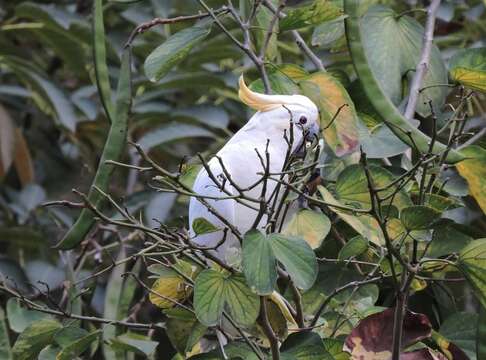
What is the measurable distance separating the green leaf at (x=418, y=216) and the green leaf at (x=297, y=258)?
4.2 inches

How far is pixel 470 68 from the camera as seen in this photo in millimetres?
1432

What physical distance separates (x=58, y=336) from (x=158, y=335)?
0.44 metres

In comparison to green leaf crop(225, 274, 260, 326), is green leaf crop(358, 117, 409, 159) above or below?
below

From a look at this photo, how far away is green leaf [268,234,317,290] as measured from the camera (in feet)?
3.63

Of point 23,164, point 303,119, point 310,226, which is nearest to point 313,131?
point 303,119

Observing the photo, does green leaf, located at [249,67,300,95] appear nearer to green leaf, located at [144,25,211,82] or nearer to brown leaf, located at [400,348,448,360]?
green leaf, located at [144,25,211,82]

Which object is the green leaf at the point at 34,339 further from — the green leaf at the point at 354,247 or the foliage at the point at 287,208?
the green leaf at the point at 354,247

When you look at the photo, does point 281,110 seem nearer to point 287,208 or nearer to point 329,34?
point 287,208

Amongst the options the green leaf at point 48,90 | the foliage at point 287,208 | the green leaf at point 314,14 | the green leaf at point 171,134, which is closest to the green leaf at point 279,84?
the foliage at point 287,208

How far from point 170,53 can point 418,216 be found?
1.42 feet

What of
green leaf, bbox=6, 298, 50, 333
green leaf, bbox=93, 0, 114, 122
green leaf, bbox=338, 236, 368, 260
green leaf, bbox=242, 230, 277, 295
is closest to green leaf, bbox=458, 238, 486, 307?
green leaf, bbox=338, 236, 368, 260

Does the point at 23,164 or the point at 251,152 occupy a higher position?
the point at 251,152

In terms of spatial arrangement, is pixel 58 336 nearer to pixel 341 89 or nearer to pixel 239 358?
pixel 239 358

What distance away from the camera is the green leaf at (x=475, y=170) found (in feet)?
4.53
